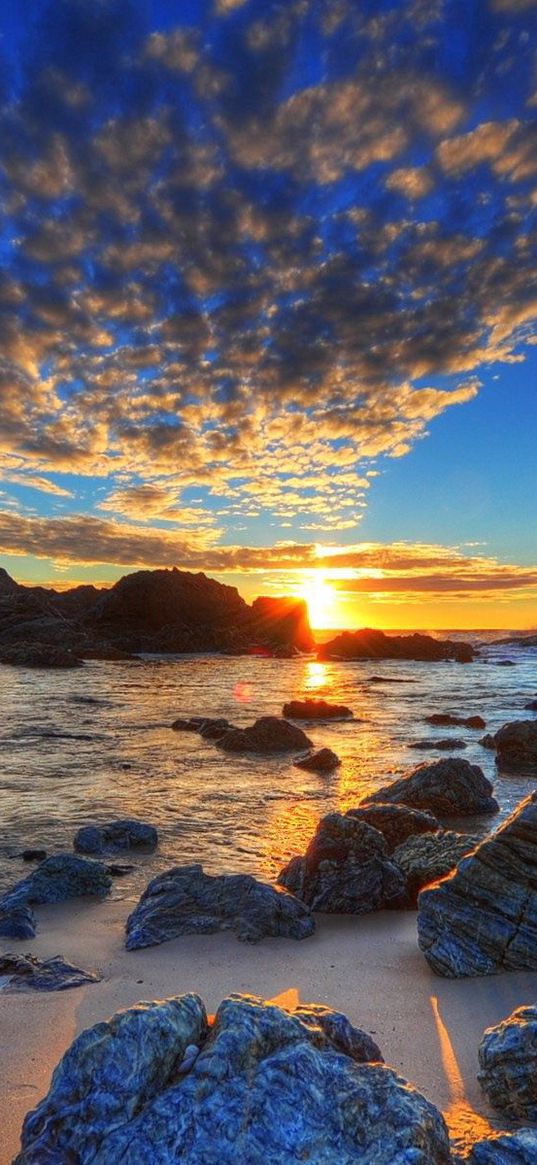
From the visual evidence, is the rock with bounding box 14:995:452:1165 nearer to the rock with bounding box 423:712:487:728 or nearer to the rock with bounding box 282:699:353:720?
the rock with bounding box 423:712:487:728

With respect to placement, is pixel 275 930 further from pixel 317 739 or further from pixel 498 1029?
pixel 317 739

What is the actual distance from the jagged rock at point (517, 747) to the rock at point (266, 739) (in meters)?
Result: 5.11

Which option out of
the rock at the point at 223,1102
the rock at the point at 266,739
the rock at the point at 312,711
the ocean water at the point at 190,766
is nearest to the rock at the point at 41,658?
the ocean water at the point at 190,766

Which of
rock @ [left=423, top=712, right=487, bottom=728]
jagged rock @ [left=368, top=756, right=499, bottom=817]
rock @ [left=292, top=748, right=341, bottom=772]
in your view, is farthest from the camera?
rock @ [left=423, top=712, right=487, bottom=728]

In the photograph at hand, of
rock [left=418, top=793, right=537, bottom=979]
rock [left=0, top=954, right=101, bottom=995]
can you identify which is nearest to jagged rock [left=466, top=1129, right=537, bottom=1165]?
rock [left=418, top=793, right=537, bottom=979]

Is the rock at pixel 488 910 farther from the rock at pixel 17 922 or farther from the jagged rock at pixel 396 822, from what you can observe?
the rock at pixel 17 922

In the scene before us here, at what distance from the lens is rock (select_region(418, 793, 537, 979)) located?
17.3 ft

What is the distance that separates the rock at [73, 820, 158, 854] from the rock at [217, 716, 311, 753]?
24.7ft

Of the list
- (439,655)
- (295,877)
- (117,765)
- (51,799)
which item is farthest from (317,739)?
(439,655)

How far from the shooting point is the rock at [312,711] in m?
23.9

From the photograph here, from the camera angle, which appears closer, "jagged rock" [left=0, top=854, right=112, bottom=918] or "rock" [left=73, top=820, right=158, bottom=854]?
"jagged rock" [left=0, top=854, right=112, bottom=918]

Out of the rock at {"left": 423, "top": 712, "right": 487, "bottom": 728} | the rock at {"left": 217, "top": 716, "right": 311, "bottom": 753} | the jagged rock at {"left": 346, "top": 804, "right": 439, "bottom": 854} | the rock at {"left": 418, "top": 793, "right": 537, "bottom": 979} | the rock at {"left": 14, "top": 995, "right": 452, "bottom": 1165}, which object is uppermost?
the rock at {"left": 14, "top": 995, "right": 452, "bottom": 1165}

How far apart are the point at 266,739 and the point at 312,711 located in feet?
21.4


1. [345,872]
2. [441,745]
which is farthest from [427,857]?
[441,745]
